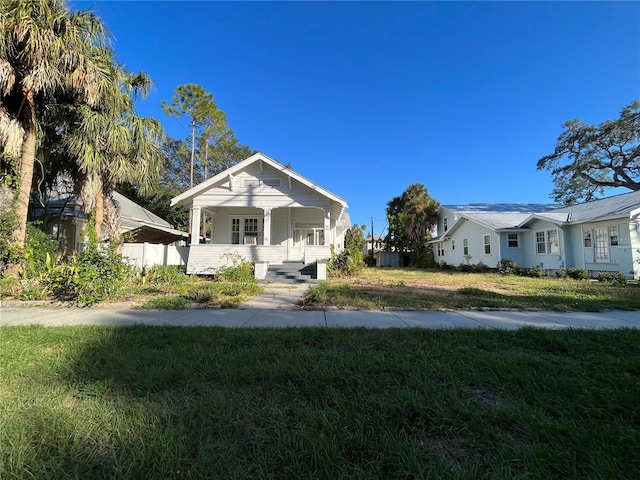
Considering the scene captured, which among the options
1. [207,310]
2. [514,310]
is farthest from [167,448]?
[514,310]

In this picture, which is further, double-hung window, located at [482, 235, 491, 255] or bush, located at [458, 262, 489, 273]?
double-hung window, located at [482, 235, 491, 255]

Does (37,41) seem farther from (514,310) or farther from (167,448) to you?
(514,310)

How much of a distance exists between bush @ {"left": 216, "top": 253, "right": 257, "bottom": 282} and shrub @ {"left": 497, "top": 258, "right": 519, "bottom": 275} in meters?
14.8

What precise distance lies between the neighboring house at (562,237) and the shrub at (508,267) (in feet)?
2.10


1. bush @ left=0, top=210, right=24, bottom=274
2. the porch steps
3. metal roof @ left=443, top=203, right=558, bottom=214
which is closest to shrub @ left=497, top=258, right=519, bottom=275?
metal roof @ left=443, top=203, right=558, bottom=214

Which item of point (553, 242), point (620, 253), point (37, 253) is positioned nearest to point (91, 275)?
point (37, 253)

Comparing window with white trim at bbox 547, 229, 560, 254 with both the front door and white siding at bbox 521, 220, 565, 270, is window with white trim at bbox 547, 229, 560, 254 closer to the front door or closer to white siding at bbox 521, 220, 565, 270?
white siding at bbox 521, 220, 565, 270

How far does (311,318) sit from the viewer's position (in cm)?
580

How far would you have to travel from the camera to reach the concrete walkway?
532 centimetres

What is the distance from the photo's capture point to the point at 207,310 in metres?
6.56

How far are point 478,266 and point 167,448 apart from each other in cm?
2170

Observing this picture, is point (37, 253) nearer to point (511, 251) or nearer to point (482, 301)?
point (482, 301)

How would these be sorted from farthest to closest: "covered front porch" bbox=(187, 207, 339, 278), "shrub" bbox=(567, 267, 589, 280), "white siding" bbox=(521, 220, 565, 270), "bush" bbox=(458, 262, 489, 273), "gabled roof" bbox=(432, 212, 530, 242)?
"bush" bbox=(458, 262, 489, 273) < "gabled roof" bbox=(432, 212, 530, 242) < "white siding" bbox=(521, 220, 565, 270) < "covered front porch" bbox=(187, 207, 339, 278) < "shrub" bbox=(567, 267, 589, 280)

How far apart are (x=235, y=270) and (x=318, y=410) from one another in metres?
10.2
